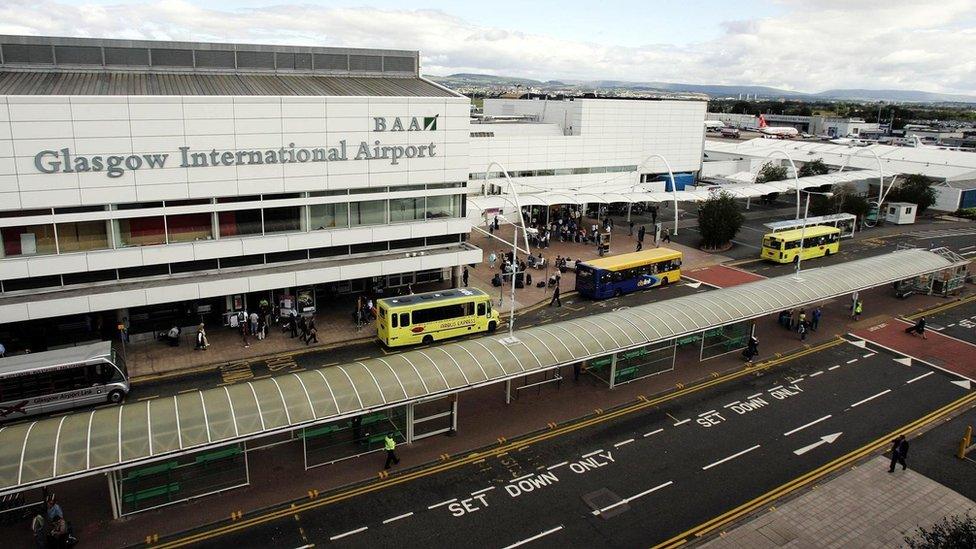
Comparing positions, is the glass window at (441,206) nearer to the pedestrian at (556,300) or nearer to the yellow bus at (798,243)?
the pedestrian at (556,300)

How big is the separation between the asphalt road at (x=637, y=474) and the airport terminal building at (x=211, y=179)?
1681 centimetres

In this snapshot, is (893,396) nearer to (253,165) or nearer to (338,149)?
(338,149)

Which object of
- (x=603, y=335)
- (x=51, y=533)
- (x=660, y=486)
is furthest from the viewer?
(x=603, y=335)

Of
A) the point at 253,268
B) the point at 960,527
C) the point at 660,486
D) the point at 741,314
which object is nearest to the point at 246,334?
the point at 253,268

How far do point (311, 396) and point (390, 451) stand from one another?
3.38 m

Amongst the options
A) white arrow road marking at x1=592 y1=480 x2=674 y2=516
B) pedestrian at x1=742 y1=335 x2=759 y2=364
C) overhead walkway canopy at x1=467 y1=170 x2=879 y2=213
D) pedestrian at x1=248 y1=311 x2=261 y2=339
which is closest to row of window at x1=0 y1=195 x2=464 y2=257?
pedestrian at x1=248 y1=311 x2=261 y2=339

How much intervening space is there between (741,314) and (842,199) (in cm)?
4667

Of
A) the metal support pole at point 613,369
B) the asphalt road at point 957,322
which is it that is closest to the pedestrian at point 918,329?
the asphalt road at point 957,322

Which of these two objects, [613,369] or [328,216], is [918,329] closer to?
[613,369]

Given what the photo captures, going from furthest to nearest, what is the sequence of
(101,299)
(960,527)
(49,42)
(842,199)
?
1. (842,199)
2. (49,42)
3. (101,299)
4. (960,527)

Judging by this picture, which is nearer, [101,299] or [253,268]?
[101,299]

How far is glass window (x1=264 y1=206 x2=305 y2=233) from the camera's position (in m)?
34.5

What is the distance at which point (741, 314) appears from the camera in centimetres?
3170

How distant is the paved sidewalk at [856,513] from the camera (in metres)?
19.0
